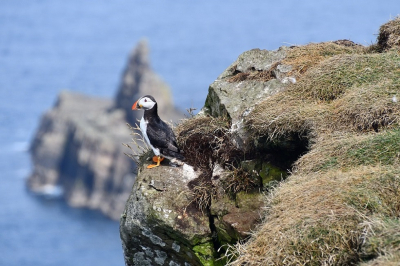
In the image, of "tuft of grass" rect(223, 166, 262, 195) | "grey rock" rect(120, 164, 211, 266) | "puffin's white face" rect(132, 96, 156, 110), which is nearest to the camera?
"grey rock" rect(120, 164, 211, 266)

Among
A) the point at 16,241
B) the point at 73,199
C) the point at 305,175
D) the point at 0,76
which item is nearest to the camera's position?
the point at 305,175

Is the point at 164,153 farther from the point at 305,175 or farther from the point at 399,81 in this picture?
the point at 399,81

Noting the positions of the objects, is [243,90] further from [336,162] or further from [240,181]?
[336,162]

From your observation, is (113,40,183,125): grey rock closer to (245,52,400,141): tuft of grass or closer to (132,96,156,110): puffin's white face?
(132,96,156,110): puffin's white face

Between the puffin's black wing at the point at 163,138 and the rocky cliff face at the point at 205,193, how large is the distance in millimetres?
257

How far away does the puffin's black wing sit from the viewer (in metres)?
9.59

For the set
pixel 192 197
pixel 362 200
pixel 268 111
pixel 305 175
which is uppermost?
pixel 268 111

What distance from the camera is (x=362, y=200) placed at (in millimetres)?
6730

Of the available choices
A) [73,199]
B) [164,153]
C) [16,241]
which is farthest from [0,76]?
[164,153]

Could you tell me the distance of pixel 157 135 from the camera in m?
10.0

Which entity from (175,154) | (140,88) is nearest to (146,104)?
(175,154)

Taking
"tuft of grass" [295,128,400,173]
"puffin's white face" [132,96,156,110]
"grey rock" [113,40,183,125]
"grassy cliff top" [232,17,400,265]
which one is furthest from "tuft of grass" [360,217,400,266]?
"grey rock" [113,40,183,125]

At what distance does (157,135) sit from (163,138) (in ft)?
0.76

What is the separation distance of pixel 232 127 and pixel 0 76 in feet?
644
